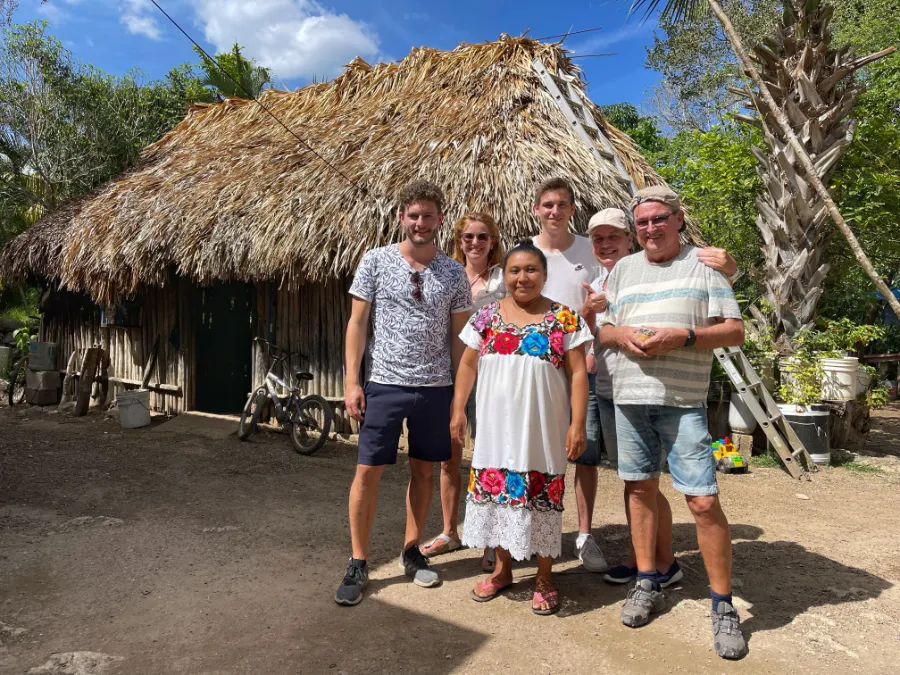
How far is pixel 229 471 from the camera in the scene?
505 centimetres

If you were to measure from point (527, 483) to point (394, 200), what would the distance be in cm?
361

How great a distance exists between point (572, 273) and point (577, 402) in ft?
2.36

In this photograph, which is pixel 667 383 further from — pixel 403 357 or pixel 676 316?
pixel 403 357

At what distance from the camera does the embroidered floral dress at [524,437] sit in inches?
95.7

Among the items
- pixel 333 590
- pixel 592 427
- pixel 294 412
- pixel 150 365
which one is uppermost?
pixel 150 365


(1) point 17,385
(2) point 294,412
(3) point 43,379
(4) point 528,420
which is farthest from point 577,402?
(1) point 17,385

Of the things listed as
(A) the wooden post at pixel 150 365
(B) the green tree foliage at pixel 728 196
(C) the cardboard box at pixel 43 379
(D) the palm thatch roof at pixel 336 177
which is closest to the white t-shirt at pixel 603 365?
(D) the palm thatch roof at pixel 336 177

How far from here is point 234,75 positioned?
1622 centimetres

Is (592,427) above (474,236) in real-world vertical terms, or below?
below

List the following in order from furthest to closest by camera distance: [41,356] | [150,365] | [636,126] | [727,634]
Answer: [636,126], [41,356], [150,365], [727,634]

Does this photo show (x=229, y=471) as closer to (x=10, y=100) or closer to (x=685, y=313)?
(x=685, y=313)

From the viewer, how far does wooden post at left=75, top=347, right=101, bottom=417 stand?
780 cm

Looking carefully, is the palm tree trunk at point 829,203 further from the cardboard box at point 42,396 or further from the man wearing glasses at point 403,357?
the cardboard box at point 42,396

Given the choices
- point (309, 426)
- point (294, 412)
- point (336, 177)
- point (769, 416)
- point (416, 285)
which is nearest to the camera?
point (416, 285)
